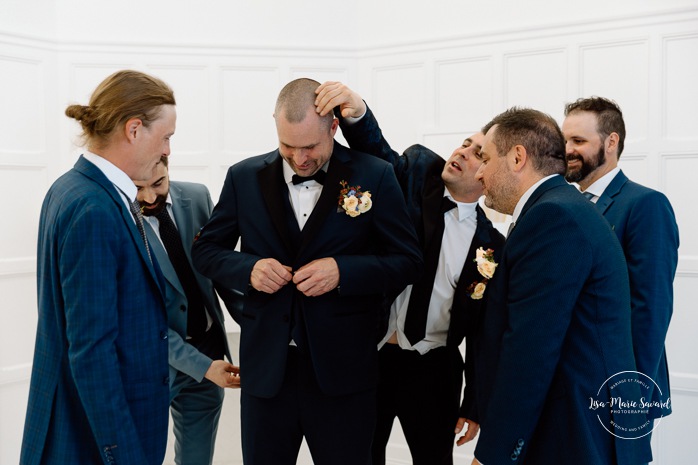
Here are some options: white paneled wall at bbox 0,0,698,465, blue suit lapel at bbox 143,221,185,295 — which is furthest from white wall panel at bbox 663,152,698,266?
blue suit lapel at bbox 143,221,185,295

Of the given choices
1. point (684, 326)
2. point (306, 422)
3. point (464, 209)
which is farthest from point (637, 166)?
point (306, 422)

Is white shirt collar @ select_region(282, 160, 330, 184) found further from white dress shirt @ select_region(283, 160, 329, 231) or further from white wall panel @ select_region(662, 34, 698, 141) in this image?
white wall panel @ select_region(662, 34, 698, 141)

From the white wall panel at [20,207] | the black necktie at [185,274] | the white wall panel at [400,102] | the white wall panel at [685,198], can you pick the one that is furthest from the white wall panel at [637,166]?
the white wall panel at [20,207]

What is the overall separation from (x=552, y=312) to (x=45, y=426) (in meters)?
1.43

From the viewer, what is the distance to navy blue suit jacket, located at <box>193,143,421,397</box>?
235 centimetres

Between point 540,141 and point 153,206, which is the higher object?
point 540,141

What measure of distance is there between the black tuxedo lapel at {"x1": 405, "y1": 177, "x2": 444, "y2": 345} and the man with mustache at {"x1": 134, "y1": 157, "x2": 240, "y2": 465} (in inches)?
29.2

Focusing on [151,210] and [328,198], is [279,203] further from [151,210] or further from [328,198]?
[151,210]

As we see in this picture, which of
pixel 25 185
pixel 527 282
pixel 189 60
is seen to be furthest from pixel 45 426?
pixel 189 60

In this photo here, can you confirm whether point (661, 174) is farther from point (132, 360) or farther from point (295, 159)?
point (132, 360)

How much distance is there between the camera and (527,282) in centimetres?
191

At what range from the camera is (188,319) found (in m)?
2.73

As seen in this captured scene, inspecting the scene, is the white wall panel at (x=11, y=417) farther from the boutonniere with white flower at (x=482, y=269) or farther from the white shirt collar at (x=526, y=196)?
the white shirt collar at (x=526, y=196)

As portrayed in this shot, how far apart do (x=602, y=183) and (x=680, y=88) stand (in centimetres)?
168
